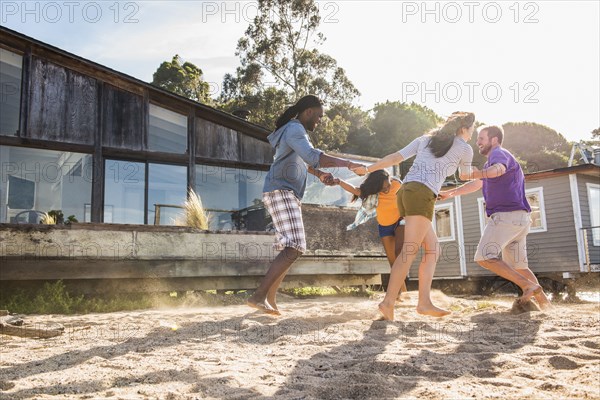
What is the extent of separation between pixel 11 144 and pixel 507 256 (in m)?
10.1

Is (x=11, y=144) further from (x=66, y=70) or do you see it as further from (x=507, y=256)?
(x=507, y=256)

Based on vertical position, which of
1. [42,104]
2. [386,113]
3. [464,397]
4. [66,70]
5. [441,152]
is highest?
[386,113]

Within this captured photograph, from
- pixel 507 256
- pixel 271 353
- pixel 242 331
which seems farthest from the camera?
pixel 507 256

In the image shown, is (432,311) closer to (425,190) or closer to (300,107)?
(425,190)

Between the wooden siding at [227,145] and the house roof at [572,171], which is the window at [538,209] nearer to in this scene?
the house roof at [572,171]

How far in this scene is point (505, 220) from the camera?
4.72 m

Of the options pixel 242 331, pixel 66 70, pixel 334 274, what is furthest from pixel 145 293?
pixel 66 70

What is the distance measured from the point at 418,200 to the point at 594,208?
419 inches

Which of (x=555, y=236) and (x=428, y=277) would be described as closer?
(x=428, y=277)

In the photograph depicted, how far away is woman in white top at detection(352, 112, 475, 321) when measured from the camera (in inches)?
161

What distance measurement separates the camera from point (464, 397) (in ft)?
6.72

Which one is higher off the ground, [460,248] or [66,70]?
[66,70]

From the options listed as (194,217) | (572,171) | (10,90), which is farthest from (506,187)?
(10,90)

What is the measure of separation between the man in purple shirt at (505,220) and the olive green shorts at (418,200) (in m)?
0.62
